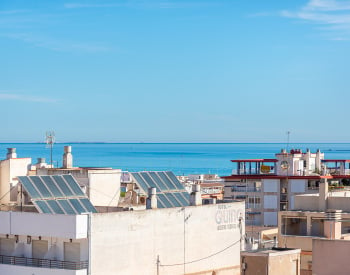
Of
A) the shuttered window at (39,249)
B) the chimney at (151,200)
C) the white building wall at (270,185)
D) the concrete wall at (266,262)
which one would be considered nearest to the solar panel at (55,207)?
the shuttered window at (39,249)

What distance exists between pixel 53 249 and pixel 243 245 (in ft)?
32.1

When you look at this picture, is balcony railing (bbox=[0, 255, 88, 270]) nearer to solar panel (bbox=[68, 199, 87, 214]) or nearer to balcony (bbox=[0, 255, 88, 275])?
balcony (bbox=[0, 255, 88, 275])

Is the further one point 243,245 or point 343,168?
point 343,168

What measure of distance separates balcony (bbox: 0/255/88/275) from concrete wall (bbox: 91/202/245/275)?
537 mm

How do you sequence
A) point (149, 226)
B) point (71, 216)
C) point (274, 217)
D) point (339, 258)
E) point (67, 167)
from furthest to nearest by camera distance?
point (274, 217)
point (67, 167)
point (149, 226)
point (71, 216)
point (339, 258)

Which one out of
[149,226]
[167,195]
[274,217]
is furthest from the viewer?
[274,217]

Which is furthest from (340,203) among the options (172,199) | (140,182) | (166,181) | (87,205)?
(87,205)

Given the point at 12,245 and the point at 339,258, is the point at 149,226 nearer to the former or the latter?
the point at 12,245

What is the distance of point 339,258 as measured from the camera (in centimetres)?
2986

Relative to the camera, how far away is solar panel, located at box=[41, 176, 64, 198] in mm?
34094

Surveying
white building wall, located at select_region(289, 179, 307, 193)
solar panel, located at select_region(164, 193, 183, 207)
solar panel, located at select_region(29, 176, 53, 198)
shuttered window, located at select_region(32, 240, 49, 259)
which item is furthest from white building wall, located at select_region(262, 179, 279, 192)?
shuttered window, located at select_region(32, 240, 49, 259)

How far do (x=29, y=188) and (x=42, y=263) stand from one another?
9.13 feet

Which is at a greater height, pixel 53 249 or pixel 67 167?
pixel 67 167

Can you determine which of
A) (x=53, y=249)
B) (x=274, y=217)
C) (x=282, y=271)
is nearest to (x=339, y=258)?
(x=282, y=271)
